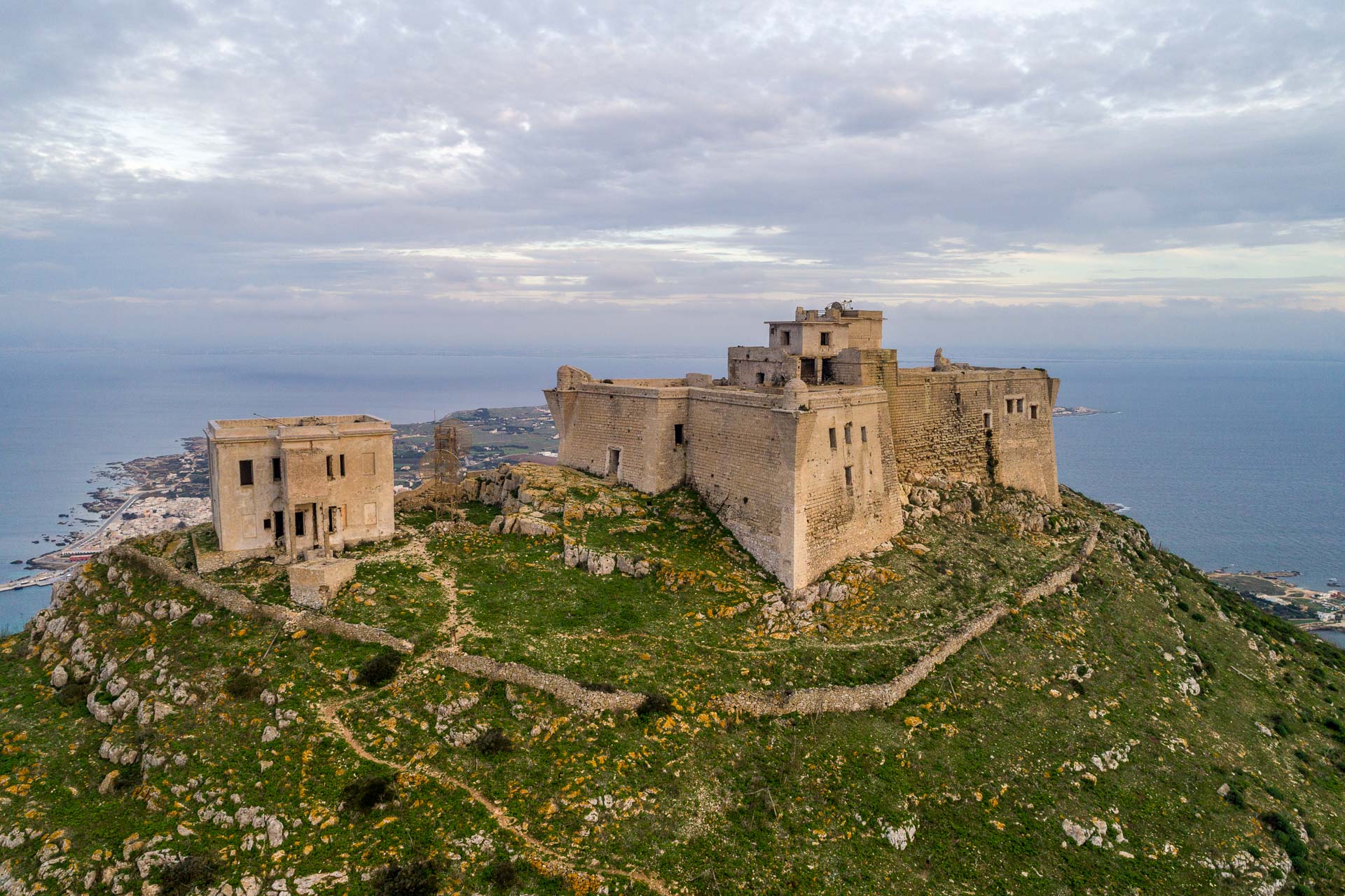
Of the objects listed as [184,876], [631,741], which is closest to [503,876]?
[631,741]

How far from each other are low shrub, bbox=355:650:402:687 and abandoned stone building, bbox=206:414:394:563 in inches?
274

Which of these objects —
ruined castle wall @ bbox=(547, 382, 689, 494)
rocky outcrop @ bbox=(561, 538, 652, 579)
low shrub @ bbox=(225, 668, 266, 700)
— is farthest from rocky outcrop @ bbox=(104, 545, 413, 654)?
ruined castle wall @ bbox=(547, 382, 689, 494)

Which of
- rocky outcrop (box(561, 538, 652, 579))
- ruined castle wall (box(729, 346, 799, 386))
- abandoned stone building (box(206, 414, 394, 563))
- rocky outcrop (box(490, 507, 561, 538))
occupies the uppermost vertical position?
ruined castle wall (box(729, 346, 799, 386))

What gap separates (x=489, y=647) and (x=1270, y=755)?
25.3 meters

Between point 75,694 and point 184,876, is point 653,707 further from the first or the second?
point 75,694

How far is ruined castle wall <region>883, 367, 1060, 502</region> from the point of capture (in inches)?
1352

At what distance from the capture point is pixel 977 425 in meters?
37.3

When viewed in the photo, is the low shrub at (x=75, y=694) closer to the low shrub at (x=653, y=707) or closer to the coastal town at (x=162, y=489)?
the low shrub at (x=653, y=707)

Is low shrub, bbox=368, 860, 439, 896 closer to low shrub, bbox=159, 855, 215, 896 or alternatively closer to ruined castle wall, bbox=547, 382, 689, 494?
low shrub, bbox=159, 855, 215, 896

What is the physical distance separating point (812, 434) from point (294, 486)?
18377 mm

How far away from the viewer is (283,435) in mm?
24906

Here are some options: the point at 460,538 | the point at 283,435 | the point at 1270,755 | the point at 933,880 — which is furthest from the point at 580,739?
the point at 1270,755

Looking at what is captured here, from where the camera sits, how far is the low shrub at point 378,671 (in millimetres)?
19531

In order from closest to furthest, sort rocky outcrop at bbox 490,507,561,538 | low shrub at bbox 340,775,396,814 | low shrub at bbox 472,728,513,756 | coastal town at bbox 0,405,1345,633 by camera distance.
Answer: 1. low shrub at bbox 340,775,396,814
2. low shrub at bbox 472,728,513,756
3. rocky outcrop at bbox 490,507,561,538
4. coastal town at bbox 0,405,1345,633
